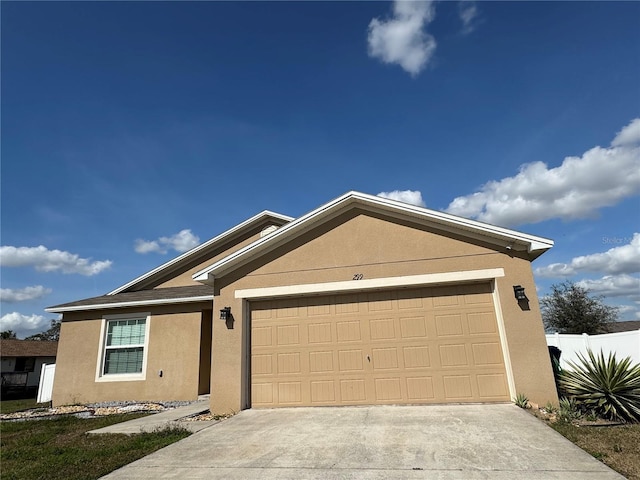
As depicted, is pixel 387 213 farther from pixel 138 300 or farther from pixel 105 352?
pixel 105 352

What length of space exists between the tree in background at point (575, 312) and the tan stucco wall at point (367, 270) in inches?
891

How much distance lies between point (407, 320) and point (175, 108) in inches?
384

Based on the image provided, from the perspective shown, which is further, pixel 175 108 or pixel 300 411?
pixel 175 108

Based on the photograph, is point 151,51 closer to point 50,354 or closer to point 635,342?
point 635,342

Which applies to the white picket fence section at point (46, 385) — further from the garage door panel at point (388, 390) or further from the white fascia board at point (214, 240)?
the garage door panel at point (388, 390)

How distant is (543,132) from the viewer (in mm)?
12016

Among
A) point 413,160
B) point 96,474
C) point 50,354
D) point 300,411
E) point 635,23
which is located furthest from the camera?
point 50,354

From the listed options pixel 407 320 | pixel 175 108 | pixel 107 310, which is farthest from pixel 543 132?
pixel 107 310

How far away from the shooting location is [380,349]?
852cm

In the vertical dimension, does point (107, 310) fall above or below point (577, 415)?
above

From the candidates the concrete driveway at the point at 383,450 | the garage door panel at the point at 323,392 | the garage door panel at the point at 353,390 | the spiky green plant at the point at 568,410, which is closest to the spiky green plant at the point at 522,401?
the concrete driveway at the point at 383,450

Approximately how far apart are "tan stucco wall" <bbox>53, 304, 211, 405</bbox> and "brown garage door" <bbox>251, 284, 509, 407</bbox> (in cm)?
388

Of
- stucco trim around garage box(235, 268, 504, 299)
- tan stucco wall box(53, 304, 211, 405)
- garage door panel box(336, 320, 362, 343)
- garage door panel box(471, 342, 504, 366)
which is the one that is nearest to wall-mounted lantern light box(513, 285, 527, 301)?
stucco trim around garage box(235, 268, 504, 299)

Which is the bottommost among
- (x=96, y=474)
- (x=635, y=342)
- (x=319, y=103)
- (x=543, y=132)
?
(x=96, y=474)
